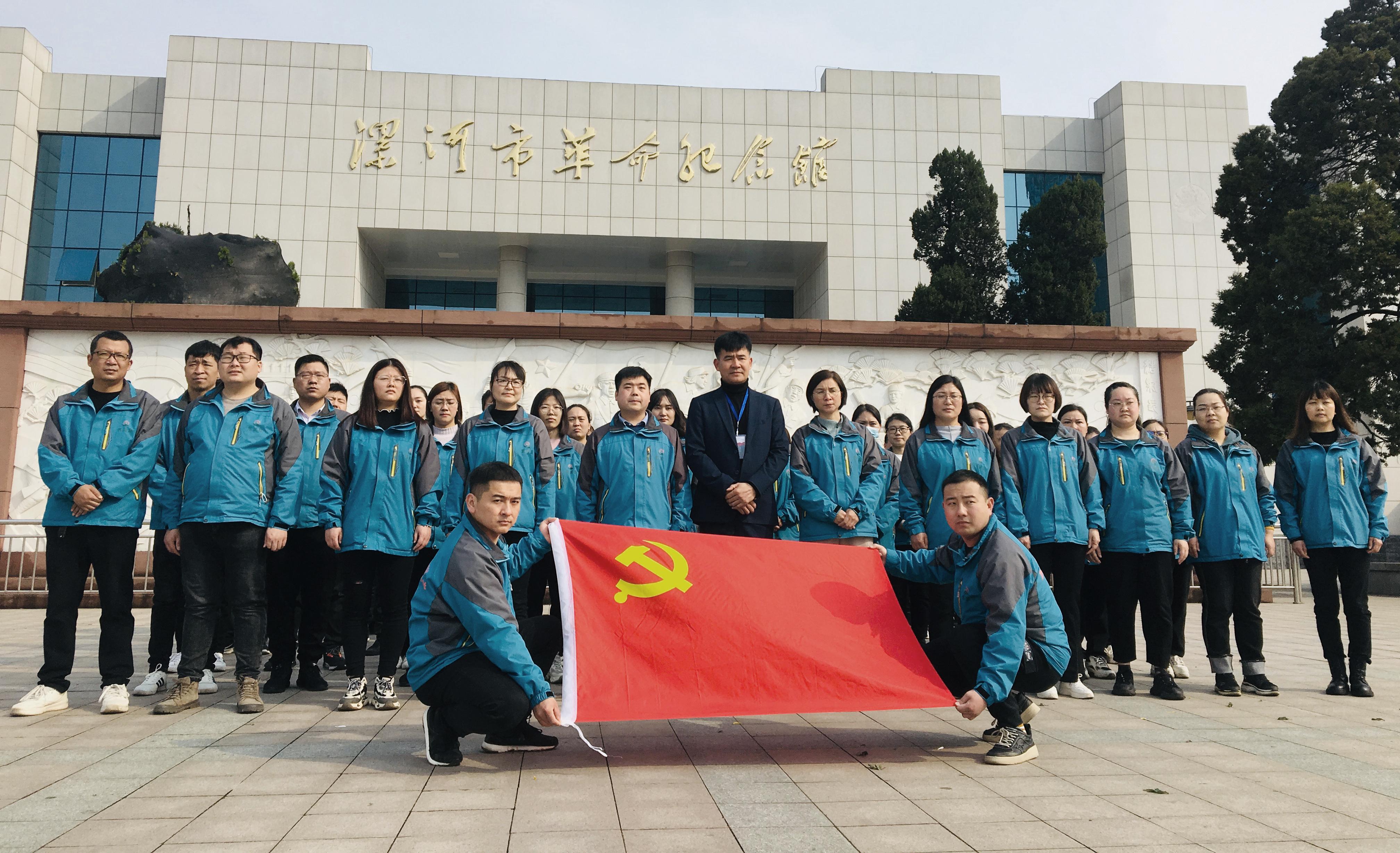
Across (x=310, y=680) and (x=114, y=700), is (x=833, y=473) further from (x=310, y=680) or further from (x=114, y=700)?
(x=114, y=700)

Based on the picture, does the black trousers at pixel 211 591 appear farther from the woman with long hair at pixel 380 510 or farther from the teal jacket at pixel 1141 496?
the teal jacket at pixel 1141 496

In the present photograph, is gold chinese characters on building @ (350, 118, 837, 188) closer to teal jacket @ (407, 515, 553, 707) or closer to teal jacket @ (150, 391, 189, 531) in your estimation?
teal jacket @ (150, 391, 189, 531)

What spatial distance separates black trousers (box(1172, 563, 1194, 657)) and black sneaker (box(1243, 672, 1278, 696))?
21.3 inches

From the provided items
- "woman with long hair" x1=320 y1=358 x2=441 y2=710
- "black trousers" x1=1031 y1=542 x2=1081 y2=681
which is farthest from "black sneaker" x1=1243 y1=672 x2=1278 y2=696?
"woman with long hair" x1=320 y1=358 x2=441 y2=710

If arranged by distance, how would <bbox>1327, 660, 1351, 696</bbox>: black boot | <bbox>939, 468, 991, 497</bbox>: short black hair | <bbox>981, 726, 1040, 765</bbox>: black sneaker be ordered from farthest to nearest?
1. <bbox>1327, 660, 1351, 696</bbox>: black boot
2. <bbox>939, 468, 991, 497</bbox>: short black hair
3. <bbox>981, 726, 1040, 765</bbox>: black sneaker

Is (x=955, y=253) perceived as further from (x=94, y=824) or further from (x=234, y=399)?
(x=94, y=824)

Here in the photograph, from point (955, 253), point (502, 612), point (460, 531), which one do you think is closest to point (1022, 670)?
point (502, 612)

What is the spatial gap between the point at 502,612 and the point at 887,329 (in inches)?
363

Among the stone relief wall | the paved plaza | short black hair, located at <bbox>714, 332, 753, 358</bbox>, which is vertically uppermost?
the stone relief wall

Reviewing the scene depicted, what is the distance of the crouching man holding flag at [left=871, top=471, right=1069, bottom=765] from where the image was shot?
380 centimetres

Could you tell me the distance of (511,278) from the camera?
1105 inches

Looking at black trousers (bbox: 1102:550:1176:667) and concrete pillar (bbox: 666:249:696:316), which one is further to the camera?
concrete pillar (bbox: 666:249:696:316)

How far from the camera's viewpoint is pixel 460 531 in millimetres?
3914

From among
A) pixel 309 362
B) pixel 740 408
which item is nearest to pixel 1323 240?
pixel 740 408
